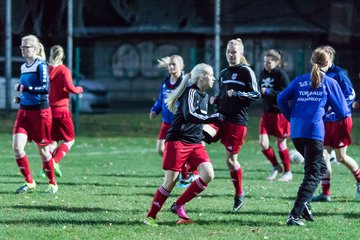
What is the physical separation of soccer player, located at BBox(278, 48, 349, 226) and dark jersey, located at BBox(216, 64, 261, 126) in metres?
1.60

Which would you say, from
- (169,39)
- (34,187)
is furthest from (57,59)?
(169,39)

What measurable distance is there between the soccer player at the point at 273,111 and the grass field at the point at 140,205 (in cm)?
36

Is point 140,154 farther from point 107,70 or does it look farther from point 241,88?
point 107,70

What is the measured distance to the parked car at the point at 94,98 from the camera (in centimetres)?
3119

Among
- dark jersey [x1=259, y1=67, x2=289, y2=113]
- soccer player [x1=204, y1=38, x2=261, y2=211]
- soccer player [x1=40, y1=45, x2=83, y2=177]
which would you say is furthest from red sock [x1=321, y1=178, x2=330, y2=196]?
soccer player [x1=40, y1=45, x2=83, y2=177]

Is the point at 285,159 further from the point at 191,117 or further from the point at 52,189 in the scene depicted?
the point at 191,117

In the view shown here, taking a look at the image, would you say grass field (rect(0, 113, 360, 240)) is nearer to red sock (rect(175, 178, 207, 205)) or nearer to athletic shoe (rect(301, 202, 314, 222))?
athletic shoe (rect(301, 202, 314, 222))

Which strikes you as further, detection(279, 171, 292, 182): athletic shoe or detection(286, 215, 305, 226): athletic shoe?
→ detection(279, 171, 292, 182): athletic shoe

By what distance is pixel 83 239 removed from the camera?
9.00 metres

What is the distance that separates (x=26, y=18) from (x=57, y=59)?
58.2 feet

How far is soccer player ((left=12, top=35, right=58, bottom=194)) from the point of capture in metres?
12.5

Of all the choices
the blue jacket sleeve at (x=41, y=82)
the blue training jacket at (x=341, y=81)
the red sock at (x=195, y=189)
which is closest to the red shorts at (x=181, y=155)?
the red sock at (x=195, y=189)

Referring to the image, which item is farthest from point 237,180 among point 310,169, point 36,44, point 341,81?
point 36,44

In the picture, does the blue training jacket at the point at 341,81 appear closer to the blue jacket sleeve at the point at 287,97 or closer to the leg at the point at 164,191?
the blue jacket sleeve at the point at 287,97
